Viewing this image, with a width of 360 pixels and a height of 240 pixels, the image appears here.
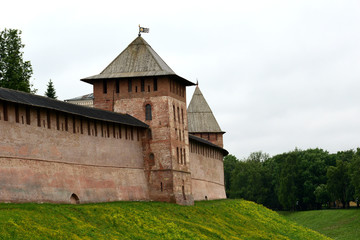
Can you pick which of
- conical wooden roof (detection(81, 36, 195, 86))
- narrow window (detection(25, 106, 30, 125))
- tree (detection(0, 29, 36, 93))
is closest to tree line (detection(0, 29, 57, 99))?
tree (detection(0, 29, 36, 93))

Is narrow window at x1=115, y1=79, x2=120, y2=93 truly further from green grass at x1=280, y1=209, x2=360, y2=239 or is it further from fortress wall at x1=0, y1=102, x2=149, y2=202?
green grass at x1=280, y1=209, x2=360, y2=239

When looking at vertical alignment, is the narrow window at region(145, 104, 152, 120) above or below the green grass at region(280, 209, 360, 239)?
above

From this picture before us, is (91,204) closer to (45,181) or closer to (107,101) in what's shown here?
(45,181)

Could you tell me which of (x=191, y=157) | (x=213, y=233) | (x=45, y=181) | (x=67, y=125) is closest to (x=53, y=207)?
(x=45, y=181)

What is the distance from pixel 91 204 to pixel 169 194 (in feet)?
26.9

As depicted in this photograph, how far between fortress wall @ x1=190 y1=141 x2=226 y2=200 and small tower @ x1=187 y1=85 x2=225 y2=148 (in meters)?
4.92

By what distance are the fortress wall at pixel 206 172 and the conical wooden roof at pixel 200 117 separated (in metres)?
5.10

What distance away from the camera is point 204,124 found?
68875 mm

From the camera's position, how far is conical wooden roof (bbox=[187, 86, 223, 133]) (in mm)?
68500

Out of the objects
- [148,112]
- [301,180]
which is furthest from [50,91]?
[301,180]

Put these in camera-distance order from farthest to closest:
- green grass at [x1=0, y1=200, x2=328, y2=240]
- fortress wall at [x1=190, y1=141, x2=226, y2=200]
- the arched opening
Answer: fortress wall at [x1=190, y1=141, x2=226, y2=200], the arched opening, green grass at [x1=0, y1=200, x2=328, y2=240]

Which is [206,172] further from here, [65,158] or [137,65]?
[65,158]

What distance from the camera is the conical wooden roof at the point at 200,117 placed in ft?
225

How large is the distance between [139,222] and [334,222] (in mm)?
39967
